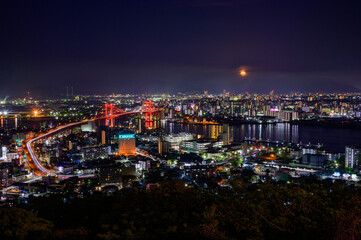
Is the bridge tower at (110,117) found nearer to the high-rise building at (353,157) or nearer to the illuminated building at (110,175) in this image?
the illuminated building at (110,175)

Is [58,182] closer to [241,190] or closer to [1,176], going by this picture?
[1,176]

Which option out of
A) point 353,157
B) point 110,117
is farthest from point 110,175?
point 110,117

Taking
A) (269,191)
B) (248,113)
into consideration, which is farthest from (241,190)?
(248,113)

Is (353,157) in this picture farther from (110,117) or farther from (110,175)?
(110,117)

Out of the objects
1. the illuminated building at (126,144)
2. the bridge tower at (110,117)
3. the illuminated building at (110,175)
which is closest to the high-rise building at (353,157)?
the illuminated building at (110,175)

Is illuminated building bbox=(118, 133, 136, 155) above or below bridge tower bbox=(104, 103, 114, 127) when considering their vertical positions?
below

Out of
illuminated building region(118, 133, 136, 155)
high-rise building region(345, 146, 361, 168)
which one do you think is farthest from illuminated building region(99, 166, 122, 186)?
high-rise building region(345, 146, 361, 168)

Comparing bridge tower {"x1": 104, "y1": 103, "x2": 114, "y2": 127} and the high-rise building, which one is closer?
the high-rise building

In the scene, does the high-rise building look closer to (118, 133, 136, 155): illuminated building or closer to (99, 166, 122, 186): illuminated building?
(99, 166, 122, 186): illuminated building
